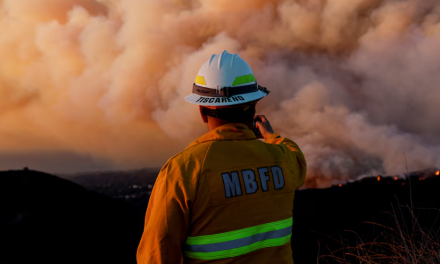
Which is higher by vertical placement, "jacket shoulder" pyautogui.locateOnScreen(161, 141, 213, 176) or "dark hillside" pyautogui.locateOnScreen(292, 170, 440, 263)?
"jacket shoulder" pyautogui.locateOnScreen(161, 141, 213, 176)

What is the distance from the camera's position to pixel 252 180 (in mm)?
2252

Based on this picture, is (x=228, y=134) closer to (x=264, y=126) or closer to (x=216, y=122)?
(x=216, y=122)

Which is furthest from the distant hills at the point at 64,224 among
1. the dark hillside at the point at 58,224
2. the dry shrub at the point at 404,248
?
the dry shrub at the point at 404,248

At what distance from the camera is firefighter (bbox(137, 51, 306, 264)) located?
2031 millimetres

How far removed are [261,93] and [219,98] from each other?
47 cm

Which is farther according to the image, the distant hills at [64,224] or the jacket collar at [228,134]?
the distant hills at [64,224]

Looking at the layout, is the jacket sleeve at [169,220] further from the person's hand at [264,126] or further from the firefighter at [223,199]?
the person's hand at [264,126]

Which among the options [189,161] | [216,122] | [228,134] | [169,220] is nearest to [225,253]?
[169,220]

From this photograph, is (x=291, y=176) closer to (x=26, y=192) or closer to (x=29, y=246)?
(x=29, y=246)

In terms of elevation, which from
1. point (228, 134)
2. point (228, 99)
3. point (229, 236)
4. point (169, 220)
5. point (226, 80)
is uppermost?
point (226, 80)

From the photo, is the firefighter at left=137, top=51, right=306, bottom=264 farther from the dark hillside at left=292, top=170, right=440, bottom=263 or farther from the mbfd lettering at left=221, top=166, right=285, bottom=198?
the dark hillside at left=292, top=170, right=440, bottom=263

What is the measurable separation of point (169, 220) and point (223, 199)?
0.38m

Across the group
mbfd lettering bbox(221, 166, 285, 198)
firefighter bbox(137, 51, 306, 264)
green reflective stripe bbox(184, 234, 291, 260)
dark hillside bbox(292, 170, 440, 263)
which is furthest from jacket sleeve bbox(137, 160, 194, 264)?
dark hillside bbox(292, 170, 440, 263)

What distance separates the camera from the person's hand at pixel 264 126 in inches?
130
